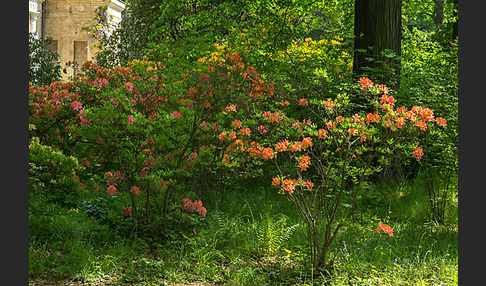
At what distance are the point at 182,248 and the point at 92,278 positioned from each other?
0.89 meters

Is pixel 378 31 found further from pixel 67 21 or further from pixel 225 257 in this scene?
pixel 67 21

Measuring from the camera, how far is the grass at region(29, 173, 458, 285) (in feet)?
14.4

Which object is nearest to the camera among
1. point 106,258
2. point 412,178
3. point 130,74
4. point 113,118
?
point 106,258

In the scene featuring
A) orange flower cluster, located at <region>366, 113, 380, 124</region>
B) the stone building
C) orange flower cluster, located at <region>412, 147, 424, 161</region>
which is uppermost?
the stone building

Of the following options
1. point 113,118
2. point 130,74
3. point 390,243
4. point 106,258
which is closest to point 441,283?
point 390,243

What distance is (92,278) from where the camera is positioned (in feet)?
14.1

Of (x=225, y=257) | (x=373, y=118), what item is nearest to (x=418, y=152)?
(x=373, y=118)

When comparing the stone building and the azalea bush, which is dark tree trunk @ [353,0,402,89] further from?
the stone building

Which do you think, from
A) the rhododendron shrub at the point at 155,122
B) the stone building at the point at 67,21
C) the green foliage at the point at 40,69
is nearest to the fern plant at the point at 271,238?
the rhododendron shrub at the point at 155,122

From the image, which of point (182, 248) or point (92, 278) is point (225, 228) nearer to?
point (182, 248)

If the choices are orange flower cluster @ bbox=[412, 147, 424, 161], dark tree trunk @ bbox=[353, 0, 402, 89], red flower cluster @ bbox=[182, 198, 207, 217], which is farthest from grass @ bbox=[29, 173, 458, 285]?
dark tree trunk @ bbox=[353, 0, 402, 89]

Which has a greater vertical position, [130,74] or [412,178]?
[130,74]

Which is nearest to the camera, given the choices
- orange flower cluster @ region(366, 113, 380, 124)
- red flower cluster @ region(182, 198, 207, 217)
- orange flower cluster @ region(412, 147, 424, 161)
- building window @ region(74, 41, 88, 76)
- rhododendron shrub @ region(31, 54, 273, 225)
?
orange flower cluster @ region(366, 113, 380, 124)

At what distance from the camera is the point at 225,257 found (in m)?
4.95
